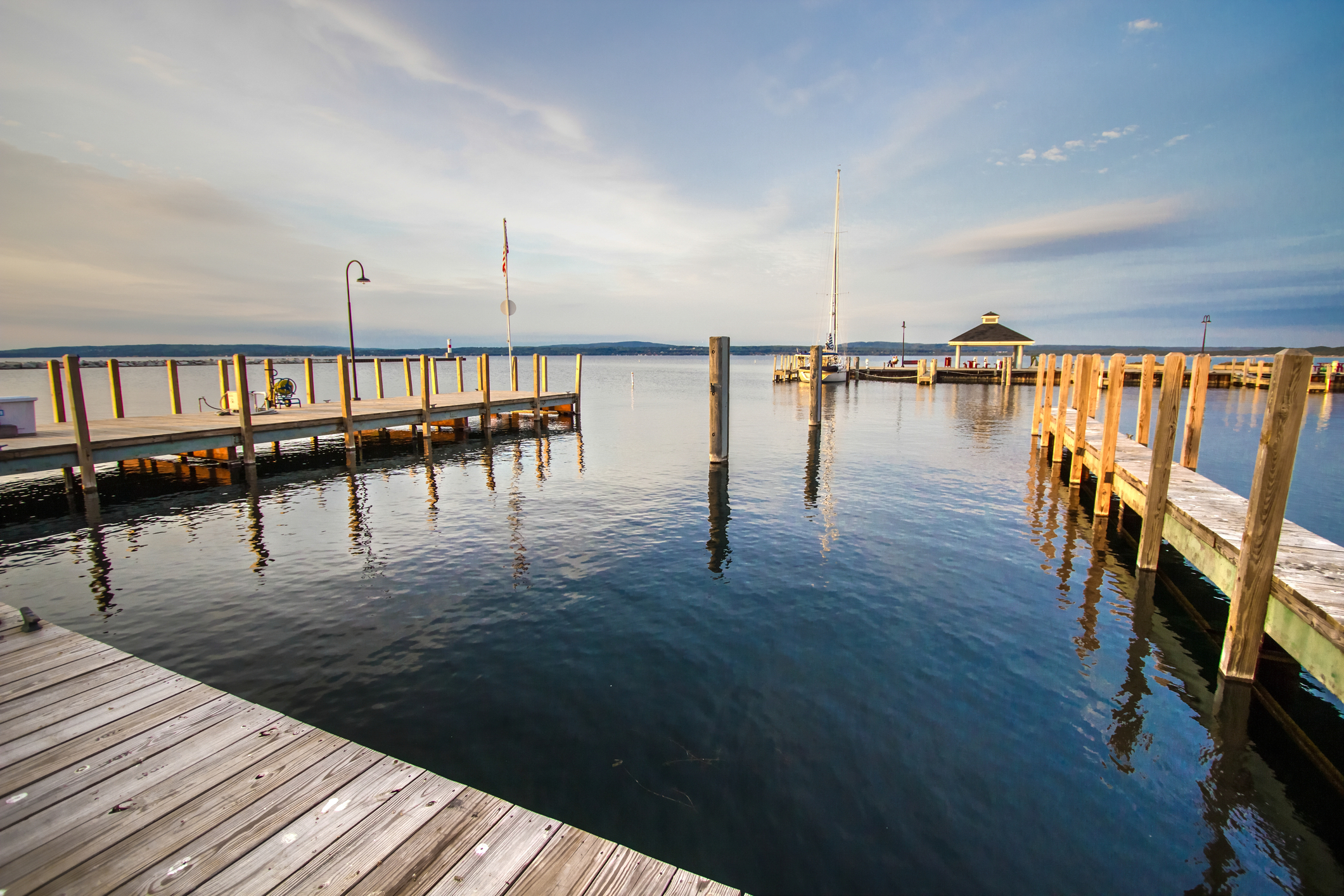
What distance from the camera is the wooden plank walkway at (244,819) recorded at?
280 cm

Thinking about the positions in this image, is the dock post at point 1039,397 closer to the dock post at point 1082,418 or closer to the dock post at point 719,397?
the dock post at point 1082,418

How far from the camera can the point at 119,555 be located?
394 inches

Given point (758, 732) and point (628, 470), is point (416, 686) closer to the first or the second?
point (758, 732)

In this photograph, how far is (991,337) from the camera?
187 ft

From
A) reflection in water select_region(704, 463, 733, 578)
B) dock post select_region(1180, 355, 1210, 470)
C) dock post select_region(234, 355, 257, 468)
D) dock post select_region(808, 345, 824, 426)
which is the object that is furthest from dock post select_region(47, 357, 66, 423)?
dock post select_region(1180, 355, 1210, 470)

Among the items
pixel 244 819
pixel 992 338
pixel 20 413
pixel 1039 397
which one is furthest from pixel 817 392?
pixel 992 338

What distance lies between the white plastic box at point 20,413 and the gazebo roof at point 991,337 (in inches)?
2398

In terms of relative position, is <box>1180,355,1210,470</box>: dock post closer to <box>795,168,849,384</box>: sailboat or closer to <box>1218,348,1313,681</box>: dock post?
<box>1218,348,1313,681</box>: dock post

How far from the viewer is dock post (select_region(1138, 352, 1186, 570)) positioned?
8234 mm

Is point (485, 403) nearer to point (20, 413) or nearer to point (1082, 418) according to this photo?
point (20, 413)

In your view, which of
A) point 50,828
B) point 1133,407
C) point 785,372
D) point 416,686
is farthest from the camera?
point 785,372

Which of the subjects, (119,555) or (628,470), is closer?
(119,555)

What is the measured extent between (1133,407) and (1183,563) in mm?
34193

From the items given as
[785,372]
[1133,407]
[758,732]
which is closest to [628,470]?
[758,732]
